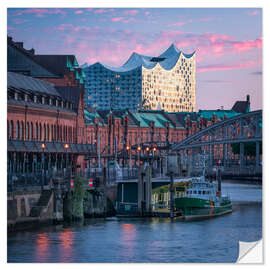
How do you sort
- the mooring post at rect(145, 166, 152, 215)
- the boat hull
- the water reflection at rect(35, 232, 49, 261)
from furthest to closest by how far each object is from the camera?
the mooring post at rect(145, 166, 152, 215) → the boat hull → the water reflection at rect(35, 232, 49, 261)

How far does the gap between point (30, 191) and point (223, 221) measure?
13.6 metres

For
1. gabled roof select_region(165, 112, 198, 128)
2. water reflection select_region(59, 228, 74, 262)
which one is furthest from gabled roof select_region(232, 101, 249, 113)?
gabled roof select_region(165, 112, 198, 128)

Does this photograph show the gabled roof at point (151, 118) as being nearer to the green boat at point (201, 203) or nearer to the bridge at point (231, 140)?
the bridge at point (231, 140)

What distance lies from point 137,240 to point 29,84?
2531 centimetres

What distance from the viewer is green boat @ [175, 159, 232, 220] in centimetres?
5609

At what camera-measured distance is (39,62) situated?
71.1 meters

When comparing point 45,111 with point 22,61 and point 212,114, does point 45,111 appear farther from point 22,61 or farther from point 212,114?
point 212,114

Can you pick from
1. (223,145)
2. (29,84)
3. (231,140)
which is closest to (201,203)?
(231,140)

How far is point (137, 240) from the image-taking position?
41.9 metres

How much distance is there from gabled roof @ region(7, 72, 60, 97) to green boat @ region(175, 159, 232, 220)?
493 inches

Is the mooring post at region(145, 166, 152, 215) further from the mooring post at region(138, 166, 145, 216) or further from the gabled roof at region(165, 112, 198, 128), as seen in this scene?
the gabled roof at region(165, 112, 198, 128)

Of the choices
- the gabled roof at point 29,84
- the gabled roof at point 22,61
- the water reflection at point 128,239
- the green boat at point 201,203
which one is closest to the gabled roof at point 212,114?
the gabled roof at point 29,84

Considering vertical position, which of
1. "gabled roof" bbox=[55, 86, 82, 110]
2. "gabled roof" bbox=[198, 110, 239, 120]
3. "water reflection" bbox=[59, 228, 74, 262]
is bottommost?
"water reflection" bbox=[59, 228, 74, 262]
